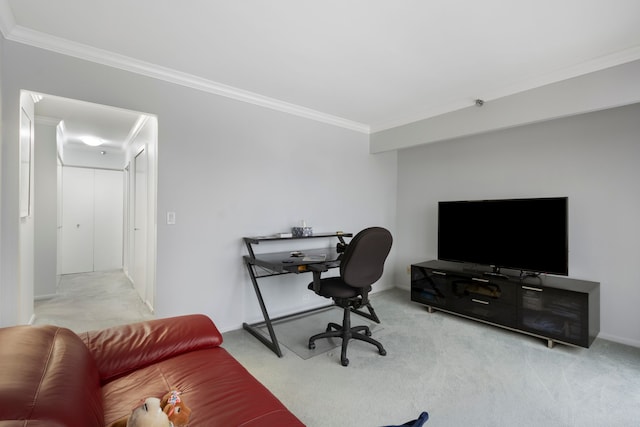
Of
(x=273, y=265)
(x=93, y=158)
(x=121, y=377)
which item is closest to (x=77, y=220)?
(x=93, y=158)

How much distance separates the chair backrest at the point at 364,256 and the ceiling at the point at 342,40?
141 centimetres

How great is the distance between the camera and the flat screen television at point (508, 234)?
289 centimetres

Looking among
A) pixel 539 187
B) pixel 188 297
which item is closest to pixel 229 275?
pixel 188 297

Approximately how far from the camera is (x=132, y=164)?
15.3 feet

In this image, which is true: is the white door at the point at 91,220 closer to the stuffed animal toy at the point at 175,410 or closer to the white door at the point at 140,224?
the white door at the point at 140,224

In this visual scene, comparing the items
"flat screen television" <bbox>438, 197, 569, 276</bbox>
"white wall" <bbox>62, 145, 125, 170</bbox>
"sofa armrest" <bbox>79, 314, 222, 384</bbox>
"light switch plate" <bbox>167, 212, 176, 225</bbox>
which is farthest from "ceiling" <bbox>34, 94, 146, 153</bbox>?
"flat screen television" <bbox>438, 197, 569, 276</bbox>

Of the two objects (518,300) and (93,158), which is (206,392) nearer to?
(518,300)

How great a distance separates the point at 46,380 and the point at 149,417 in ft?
1.12

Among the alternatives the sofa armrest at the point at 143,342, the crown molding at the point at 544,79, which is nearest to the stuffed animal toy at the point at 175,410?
the sofa armrest at the point at 143,342

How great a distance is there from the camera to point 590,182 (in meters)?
3.03

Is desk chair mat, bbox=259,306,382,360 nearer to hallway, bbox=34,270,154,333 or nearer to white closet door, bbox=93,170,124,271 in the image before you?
hallway, bbox=34,270,154,333

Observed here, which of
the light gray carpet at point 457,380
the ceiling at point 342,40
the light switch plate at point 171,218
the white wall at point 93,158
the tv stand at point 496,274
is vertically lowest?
the light gray carpet at point 457,380

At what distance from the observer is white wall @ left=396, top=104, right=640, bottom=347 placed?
2.83 meters

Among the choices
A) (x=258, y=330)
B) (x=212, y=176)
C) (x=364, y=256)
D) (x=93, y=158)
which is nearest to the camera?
(x=364, y=256)
